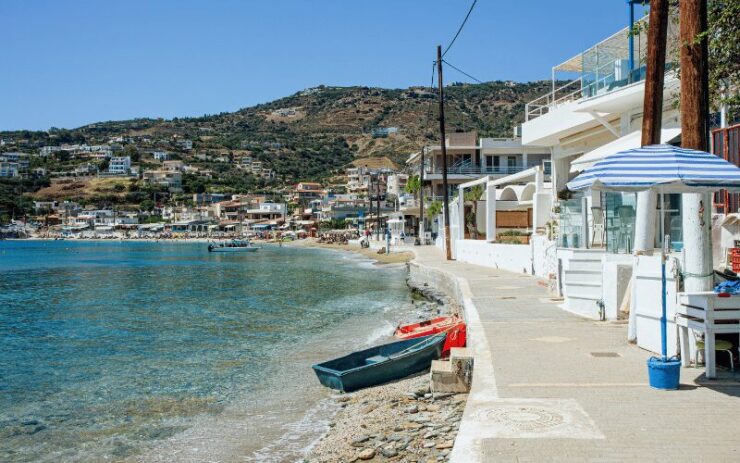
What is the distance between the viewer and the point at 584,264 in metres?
13.9

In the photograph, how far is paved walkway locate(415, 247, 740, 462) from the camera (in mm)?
5621

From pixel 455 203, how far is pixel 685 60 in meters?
34.7

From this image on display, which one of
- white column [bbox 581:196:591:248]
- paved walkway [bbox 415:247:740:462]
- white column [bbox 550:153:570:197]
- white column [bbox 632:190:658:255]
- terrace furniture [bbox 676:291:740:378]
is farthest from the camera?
white column [bbox 550:153:570:197]

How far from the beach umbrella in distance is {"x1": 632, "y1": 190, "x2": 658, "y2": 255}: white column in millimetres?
4213

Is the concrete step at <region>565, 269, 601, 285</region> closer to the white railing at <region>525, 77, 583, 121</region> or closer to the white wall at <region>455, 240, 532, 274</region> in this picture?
the white wall at <region>455, 240, 532, 274</region>

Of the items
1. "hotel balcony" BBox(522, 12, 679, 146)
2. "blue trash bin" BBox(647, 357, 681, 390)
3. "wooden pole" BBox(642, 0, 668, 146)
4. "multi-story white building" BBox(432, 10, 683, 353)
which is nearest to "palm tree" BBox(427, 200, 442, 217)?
"multi-story white building" BBox(432, 10, 683, 353)

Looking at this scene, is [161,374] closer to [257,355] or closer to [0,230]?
[257,355]

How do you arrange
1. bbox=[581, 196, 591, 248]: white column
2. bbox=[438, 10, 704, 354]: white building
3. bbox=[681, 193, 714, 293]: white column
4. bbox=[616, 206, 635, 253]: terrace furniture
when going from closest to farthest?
1. bbox=[681, 193, 714, 293]: white column
2. bbox=[438, 10, 704, 354]: white building
3. bbox=[616, 206, 635, 253]: terrace furniture
4. bbox=[581, 196, 591, 248]: white column

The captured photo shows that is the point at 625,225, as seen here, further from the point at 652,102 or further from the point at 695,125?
the point at 695,125

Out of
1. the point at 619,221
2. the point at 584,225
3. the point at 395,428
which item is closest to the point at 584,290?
the point at 619,221

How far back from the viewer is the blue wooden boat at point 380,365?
1248 centimetres

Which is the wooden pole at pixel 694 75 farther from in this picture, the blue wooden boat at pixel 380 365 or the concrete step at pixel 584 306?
the blue wooden boat at pixel 380 365

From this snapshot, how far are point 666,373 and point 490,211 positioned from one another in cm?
2492

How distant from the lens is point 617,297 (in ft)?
41.5
